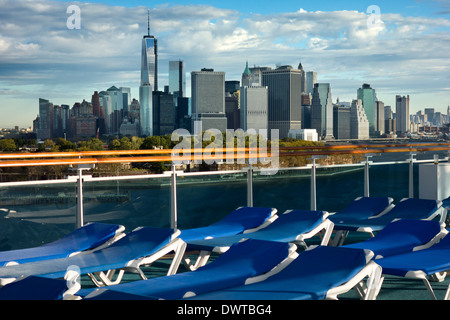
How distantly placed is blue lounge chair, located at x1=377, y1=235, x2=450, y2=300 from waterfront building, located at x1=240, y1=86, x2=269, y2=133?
119m

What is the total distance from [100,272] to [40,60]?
7297 centimetres

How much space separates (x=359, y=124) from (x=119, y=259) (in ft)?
377

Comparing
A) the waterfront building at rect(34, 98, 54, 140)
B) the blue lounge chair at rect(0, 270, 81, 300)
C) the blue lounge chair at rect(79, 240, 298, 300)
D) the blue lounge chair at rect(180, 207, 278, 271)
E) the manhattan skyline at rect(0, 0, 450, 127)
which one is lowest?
the blue lounge chair at rect(180, 207, 278, 271)

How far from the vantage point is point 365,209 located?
5750mm

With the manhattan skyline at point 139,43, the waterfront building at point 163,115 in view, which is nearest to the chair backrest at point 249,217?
the manhattan skyline at point 139,43

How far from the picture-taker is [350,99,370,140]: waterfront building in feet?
371

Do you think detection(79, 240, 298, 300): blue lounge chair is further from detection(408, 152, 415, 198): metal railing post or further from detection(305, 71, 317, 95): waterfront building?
detection(305, 71, 317, 95): waterfront building

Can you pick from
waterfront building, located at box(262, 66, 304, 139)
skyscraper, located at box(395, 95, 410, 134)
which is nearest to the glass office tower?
waterfront building, located at box(262, 66, 304, 139)

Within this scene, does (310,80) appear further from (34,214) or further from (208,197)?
(34,214)

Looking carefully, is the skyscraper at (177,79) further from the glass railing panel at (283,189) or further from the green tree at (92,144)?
the glass railing panel at (283,189)

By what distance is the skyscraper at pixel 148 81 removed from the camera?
398 feet

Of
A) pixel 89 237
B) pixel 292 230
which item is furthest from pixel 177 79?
pixel 89 237

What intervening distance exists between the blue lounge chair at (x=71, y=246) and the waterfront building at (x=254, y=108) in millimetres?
118501
